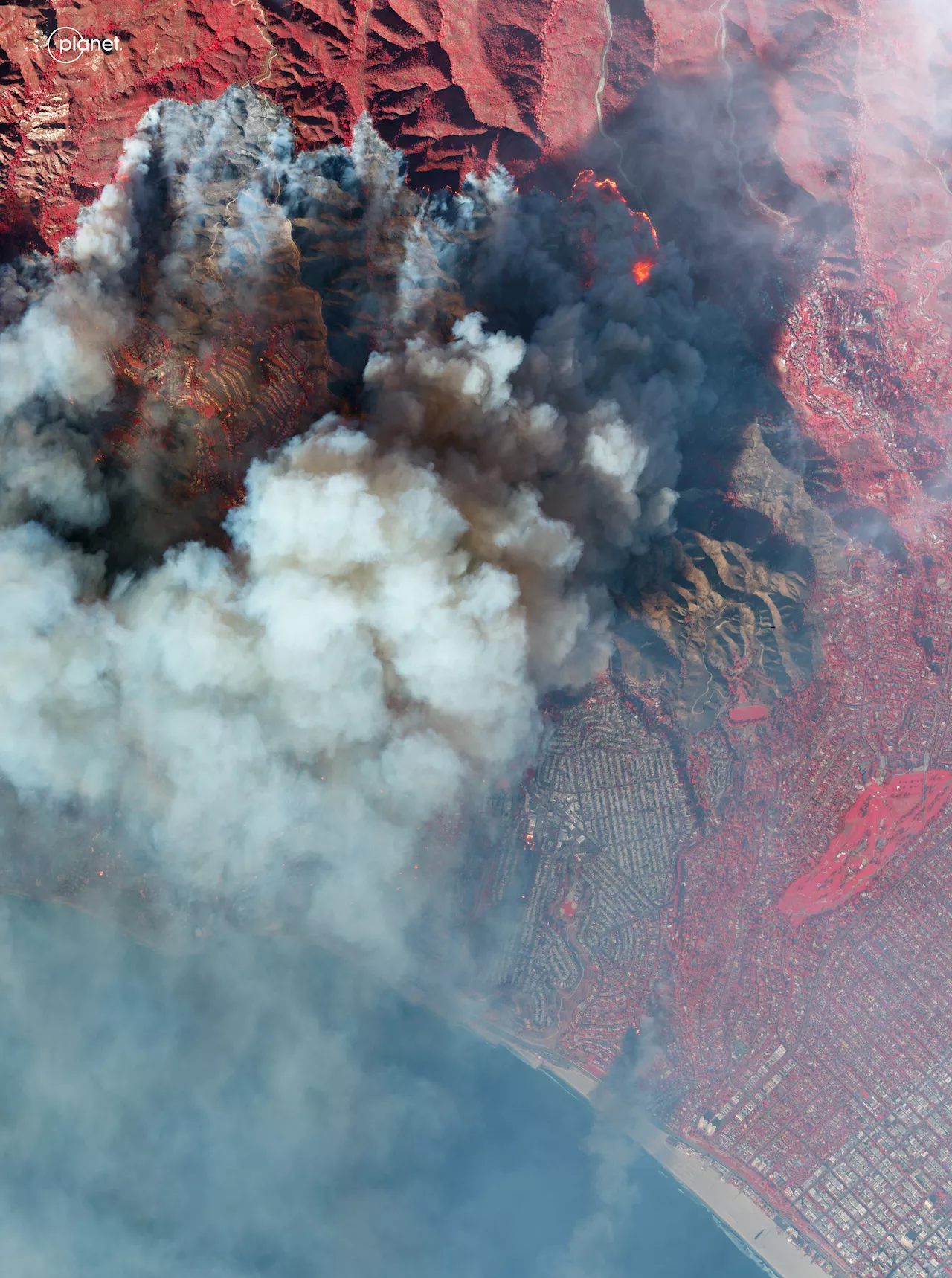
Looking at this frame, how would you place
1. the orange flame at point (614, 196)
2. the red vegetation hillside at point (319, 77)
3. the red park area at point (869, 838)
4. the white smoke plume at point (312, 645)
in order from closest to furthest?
the white smoke plume at point (312, 645)
the red vegetation hillside at point (319, 77)
the orange flame at point (614, 196)
the red park area at point (869, 838)

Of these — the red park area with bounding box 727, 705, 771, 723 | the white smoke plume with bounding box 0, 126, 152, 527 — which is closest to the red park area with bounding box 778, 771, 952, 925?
the red park area with bounding box 727, 705, 771, 723

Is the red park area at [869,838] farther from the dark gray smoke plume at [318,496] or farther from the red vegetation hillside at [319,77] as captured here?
the red vegetation hillside at [319,77]

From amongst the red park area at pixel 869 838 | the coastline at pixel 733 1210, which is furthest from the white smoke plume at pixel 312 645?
the coastline at pixel 733 1210

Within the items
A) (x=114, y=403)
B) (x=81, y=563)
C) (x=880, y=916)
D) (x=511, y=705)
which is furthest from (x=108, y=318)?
(x=880, y=916)

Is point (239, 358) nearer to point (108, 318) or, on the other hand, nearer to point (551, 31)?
point (108, 318)

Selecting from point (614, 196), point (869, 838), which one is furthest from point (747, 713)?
point (614, 196)
